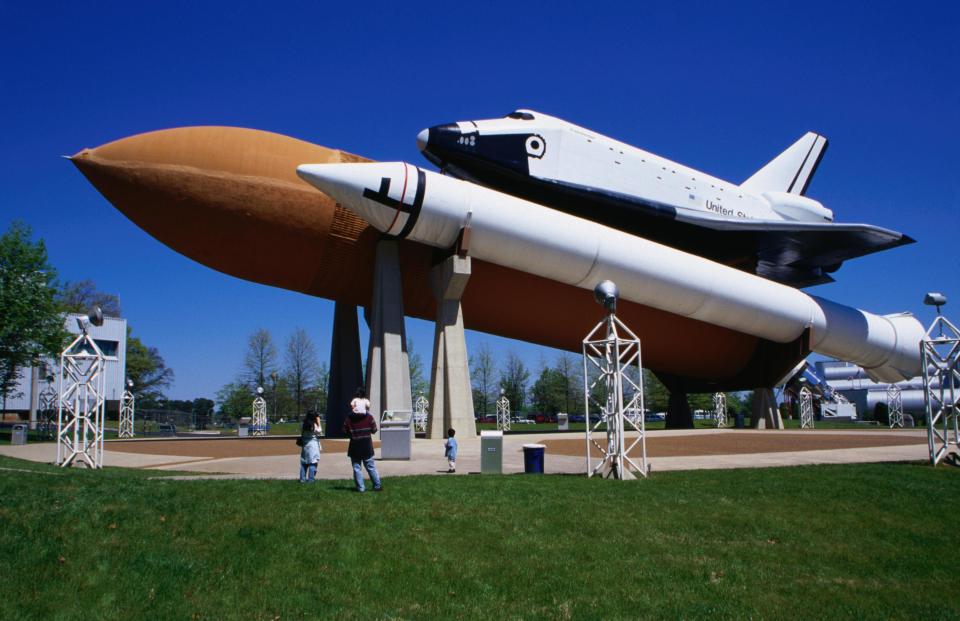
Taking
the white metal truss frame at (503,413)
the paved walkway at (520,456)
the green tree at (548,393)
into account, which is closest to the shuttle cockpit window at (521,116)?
the paved walkway at (520,456)

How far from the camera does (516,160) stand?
66.9 ft

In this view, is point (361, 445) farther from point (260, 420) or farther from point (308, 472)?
point (260, 420)

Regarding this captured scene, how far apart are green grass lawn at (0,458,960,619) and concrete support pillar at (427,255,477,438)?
9.57m

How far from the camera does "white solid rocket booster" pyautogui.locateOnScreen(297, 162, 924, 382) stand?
16.8 metres

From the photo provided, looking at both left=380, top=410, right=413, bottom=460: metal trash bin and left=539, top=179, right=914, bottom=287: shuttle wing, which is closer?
left=380, top=410, right=413, bottom=460: metal trash bin

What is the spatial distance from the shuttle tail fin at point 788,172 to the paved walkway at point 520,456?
1283cm

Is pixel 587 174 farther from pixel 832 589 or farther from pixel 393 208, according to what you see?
pixel 832 589

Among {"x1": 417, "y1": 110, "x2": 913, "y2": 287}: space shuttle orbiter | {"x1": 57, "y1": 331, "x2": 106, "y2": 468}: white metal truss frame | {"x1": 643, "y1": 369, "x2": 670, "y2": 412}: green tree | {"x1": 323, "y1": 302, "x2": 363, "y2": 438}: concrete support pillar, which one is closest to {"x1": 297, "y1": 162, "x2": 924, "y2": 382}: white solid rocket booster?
{"x1": 417, "y1": 110, "x2": 913, "y2": 287}: space shuttle orbiter

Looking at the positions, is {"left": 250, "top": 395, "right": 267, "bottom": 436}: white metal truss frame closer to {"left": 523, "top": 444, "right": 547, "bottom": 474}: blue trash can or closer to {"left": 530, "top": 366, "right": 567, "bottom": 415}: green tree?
{"left": 523, "top": 444, "right": 547, "bottom": 474}: blue trash can

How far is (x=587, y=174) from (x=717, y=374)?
35.3 ft

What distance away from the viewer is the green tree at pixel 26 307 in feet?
87.6

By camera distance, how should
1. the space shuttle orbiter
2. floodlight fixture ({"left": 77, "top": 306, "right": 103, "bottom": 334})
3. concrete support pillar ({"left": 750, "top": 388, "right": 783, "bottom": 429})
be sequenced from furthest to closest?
concrete support pillar ({"left": 750, "top": 388, "right": 783, "bottom": 429}), the space shuttle orbiter, floodlight fixture ({"left": 77, "top": 306, "right": 103, "bottom": 334})

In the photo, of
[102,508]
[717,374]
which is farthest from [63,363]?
[717,374]

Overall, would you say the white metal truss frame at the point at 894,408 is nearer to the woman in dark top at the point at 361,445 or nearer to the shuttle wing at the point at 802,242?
the shuttle wing at the point at 802,242
